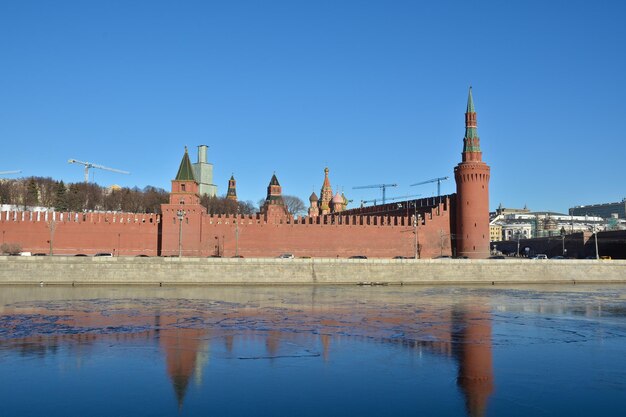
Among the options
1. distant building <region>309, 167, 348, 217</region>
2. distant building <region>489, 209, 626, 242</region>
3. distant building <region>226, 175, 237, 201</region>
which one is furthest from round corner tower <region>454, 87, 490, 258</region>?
distant building <region>489, 209, 626, 242</region>

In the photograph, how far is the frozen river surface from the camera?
10.3 metres

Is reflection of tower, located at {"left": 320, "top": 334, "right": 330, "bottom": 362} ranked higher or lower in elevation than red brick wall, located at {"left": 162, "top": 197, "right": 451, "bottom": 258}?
lower

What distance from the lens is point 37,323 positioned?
60.8 feet

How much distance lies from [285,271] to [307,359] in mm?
21749

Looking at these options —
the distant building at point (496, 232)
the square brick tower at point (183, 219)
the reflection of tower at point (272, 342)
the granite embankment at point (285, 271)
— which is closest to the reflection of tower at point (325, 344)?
the reflection of tower at point (272, 342)

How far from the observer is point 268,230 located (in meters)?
44.5

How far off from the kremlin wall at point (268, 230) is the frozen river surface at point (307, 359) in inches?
676

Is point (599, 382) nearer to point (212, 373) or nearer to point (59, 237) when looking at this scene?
point (212, 373)

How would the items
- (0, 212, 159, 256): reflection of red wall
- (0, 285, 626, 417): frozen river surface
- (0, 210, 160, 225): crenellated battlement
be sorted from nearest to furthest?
1. (0, 285, 626, 417): frozen river surface
2. (0, 212, 159, 256): reflection of red wall
3. (0, 210, 160, 225): crenellated battlement

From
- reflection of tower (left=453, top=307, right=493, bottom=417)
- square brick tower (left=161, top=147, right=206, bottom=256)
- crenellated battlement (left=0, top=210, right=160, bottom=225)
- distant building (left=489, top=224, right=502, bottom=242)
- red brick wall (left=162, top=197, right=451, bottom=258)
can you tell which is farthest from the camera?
distant building (left=489, top=224, right=502, bottom=242)

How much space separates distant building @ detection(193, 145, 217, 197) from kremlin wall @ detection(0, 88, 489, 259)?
56089 millimetres

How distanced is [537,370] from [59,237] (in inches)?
1379

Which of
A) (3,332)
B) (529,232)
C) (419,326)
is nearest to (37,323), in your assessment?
(3,332)

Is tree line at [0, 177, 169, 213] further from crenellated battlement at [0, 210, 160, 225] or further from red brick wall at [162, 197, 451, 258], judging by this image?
red brick wall at [162, 197, 451, 258]
